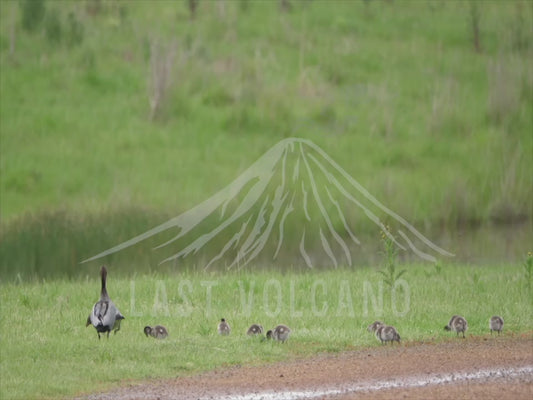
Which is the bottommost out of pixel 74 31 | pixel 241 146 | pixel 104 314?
pixel 104 314

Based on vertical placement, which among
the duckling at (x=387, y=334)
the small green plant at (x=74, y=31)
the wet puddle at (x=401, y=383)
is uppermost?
the small green plant at (x=74, y=31)

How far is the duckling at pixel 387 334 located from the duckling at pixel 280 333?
1.30m

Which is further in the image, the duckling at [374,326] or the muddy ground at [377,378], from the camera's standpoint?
the duckling at [374,326]

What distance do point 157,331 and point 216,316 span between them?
1904 mm

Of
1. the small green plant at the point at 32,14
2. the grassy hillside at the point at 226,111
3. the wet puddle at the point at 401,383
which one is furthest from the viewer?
the small green plant at the point at 32,14

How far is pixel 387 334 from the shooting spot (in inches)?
567

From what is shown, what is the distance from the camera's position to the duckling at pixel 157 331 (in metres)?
14.7

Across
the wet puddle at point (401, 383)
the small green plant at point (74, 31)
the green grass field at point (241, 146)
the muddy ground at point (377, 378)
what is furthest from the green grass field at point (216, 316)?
the small green plant at point (74, 31)

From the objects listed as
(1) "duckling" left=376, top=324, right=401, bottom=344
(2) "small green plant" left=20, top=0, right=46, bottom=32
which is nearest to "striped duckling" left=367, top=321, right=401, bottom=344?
(1) "duckling" left=376, top=324, right=401, bottom=344

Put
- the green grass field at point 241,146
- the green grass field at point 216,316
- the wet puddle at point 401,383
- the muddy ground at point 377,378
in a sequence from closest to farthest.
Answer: the wet puddle at point 401,383
the muddy ground at point 377,378
the green grass field at point 216,316
the green grass field at point 241,146

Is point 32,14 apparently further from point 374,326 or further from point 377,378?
point 377,378

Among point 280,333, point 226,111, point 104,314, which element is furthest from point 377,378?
point 226,111

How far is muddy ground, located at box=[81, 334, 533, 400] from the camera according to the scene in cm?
1153

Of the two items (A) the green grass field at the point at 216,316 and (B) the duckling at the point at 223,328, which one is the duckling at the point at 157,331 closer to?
(A) the green grass field at the point at 216,316
